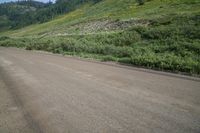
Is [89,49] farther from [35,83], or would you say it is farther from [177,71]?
[35,83]

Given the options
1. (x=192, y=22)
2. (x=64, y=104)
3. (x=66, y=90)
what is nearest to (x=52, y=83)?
(x=66, y=90)

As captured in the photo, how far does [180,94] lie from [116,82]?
2948 mm

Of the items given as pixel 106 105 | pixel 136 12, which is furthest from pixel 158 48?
pixel 136 12

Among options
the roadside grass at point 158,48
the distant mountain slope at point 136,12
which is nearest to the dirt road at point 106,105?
the roadside grass at point 158,48

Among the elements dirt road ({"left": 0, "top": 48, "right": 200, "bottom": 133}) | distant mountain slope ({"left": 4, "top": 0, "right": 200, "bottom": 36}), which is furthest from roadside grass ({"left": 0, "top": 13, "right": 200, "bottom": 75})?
distant mountain slope ({"left": 4, "top": 0, "right": 200, "bottom": 36})

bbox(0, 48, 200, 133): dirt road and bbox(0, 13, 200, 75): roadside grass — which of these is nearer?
bbox(0, 48, 200, 133): dirt road

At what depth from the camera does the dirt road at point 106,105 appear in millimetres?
5879

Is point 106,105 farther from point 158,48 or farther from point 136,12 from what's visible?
Result: point 136,12

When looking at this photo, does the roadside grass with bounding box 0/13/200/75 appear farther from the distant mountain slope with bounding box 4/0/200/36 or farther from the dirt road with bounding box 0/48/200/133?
the distant mountain slope with bounding box 4/0/200/36

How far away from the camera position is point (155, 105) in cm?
720

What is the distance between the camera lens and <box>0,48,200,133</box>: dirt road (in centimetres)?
588

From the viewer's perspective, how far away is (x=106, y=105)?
7418 mm

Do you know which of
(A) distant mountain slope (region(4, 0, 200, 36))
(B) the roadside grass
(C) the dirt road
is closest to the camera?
(C) the dirt road

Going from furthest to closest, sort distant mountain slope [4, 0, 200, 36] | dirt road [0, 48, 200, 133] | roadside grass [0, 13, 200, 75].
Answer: distant mountain slope [4, 0, 200, 36] → roadside grass [0, 13, 200, 75] → dirt road [0, 48, 200, 133]
